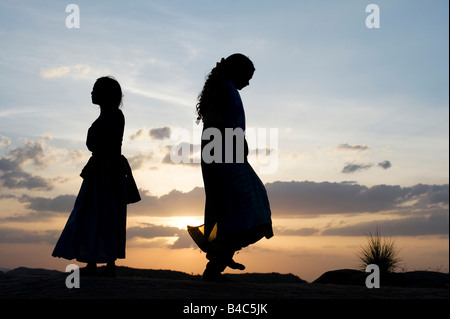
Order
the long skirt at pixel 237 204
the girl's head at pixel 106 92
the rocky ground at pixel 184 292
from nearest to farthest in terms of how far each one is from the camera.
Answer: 1. the rocky ground at pixel 184 292
2. the long skirt at pixel 237 204
3. the girl's head at pixel 106 92

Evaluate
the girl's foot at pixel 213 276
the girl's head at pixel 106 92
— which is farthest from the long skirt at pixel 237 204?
the girl's head at pixel 106 92

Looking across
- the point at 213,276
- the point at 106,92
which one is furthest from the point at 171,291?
the point at 106,92

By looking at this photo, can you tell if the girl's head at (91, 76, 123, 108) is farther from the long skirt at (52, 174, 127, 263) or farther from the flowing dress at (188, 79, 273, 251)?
the flowing dress at (188, 79, 273, 251)

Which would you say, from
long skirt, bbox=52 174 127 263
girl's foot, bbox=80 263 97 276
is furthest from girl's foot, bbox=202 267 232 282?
girl's foot, bbox=80 263 97 276

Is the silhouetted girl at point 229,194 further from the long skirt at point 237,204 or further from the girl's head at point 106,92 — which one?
the girl's head at point 106,92

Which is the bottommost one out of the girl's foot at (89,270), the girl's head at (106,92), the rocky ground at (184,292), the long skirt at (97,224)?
the rocky ground at (184,292)

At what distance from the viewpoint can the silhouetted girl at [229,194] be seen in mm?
7535

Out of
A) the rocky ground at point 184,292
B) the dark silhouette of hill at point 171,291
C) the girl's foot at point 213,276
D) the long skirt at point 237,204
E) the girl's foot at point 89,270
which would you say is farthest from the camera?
the girl's foot at point 89,270

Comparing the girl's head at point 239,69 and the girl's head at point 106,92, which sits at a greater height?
the girl's head at point 239,69

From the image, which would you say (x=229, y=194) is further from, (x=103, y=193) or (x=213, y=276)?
(x=103, y=193)

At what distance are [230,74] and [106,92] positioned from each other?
179 centimetres

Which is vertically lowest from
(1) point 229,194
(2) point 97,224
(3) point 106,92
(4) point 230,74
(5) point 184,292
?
(5) point 184,292

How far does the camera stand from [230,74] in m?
8.09

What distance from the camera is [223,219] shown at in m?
7.60
